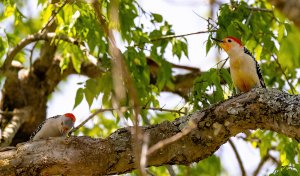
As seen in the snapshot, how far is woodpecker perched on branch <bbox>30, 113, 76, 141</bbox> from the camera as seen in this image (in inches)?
226

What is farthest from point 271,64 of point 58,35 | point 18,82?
point 18,82

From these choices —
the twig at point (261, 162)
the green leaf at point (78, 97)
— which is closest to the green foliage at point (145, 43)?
the green leaf at point (78, 97)

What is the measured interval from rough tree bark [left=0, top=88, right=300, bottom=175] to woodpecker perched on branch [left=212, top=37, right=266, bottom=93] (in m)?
1.42

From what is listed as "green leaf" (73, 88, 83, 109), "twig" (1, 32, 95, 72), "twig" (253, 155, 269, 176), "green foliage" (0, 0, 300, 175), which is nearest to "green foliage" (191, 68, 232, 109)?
"green foliage" (0, 0, 300, 175)

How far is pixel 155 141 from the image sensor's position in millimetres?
4094

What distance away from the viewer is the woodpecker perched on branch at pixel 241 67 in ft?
17.6

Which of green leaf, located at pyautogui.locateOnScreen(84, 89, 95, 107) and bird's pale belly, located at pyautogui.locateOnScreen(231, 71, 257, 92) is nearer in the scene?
green leaf, located at pyautogui.locateOnScreen(84, 89, 95, 107)

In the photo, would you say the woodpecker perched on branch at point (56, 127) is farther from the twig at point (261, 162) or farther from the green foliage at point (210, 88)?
the twig at point (261, 162)

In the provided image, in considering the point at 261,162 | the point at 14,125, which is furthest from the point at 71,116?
the point at 261,162

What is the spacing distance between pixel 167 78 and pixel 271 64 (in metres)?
2.09

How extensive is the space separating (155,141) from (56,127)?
2002 millimetres

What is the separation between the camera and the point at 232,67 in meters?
5.46

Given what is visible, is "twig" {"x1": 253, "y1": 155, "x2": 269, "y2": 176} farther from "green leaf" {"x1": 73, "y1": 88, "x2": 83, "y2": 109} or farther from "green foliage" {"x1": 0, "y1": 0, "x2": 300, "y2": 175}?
"green leaf" {"x1": 73, "y1": 88, "x2": 83, "y2": 109}

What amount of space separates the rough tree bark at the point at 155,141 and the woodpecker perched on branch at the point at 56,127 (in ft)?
5.46
